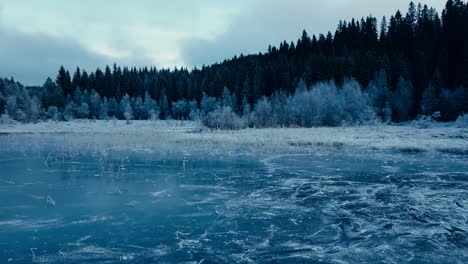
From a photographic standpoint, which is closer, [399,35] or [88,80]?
[399,35]

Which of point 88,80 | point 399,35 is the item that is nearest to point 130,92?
point 88,80

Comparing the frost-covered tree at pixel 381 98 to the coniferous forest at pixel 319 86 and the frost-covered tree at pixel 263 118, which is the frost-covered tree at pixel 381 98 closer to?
the coniferous forest at pixel 319 86

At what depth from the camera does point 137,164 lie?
18.5 meters

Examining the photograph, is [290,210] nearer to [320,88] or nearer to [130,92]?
[320,88]

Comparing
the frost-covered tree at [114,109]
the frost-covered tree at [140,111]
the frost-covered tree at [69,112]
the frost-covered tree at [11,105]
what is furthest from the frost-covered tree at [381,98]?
the frost-covered tree at [11,105]

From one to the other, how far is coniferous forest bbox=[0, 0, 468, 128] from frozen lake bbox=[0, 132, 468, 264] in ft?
97.2

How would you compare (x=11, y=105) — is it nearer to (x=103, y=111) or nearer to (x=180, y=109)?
(x=103, y=111)

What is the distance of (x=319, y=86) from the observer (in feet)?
189

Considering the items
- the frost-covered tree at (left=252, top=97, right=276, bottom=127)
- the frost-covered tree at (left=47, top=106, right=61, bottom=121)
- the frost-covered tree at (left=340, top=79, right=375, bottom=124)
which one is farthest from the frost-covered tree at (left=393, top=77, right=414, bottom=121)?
the frost-covered tree at (left=47, top=106, right=61, bottom=121)

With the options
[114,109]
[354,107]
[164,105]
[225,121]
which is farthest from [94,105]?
[354,107]

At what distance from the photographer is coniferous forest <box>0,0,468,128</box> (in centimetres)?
5081

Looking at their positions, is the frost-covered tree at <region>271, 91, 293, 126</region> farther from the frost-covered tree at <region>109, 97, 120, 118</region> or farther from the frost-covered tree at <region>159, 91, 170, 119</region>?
the frost-covered tree at <region>109, 97, 120, 118</region>

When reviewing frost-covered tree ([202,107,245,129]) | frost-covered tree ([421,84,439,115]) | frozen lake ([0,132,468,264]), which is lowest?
frozen lake ([0,132,468,264])

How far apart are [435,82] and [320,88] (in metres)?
17.2
